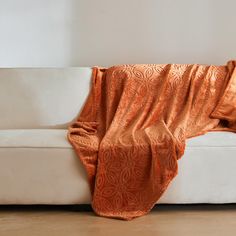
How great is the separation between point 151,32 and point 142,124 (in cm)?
82

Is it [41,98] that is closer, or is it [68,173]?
[68,173]

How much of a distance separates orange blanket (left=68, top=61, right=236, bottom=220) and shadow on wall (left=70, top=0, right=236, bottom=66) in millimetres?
353

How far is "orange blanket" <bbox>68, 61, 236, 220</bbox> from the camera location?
1620mm

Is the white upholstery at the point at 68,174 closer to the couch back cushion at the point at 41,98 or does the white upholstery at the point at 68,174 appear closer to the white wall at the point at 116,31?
the couch back cushion at the point at 41,98

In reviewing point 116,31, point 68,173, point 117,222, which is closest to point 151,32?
point 116,31

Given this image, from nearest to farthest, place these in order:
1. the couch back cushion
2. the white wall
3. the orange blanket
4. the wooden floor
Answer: the wooden floor, the orange blanket, the couch back cushion, the white wall

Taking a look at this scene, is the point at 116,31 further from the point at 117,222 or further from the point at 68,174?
the point at 117,222

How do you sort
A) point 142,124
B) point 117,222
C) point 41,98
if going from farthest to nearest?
point 41,98, point 142,124, point 117,222

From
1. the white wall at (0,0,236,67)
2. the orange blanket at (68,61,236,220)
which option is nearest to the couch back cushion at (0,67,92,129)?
the orange blanket at (68,61,236,220)

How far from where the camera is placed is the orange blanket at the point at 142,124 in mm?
1620

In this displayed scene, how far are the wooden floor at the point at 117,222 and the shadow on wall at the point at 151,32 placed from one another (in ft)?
3.59

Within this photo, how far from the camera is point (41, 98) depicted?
2.14 meters

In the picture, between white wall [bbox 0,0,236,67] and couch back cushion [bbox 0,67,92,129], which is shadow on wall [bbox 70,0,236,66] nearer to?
white wall [bbox 0,0,236,67]

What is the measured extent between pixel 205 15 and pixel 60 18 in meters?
0.95
